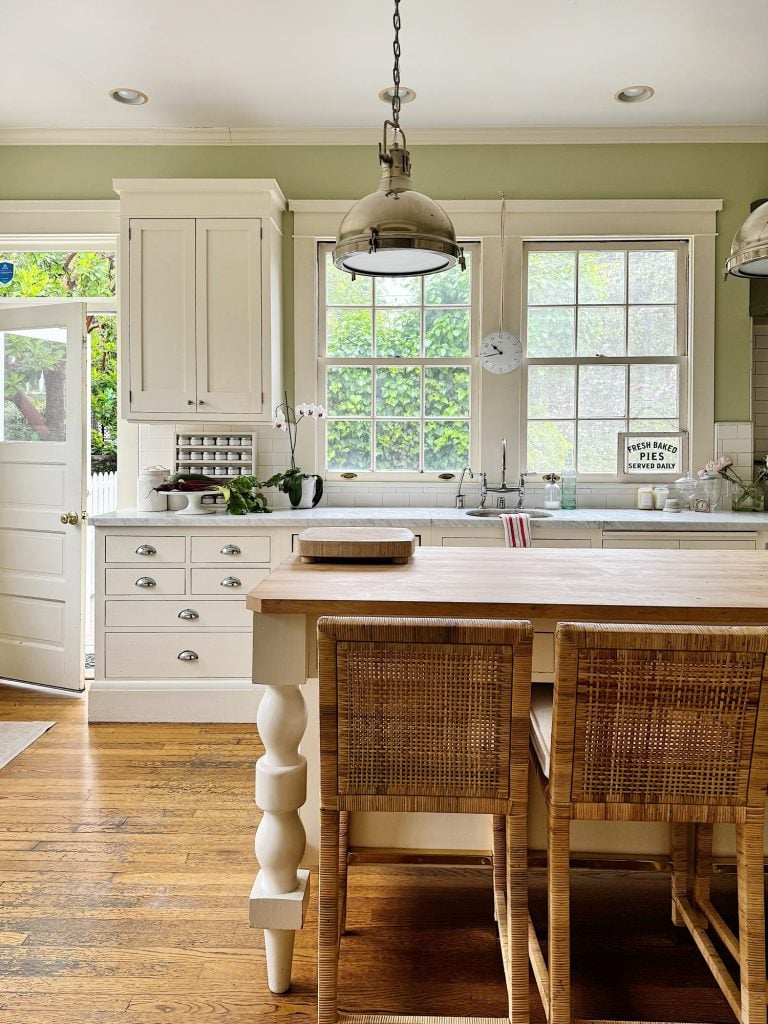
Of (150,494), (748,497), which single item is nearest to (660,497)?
(748,497)

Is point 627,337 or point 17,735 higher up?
point 627,337

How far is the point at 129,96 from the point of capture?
13.6ft

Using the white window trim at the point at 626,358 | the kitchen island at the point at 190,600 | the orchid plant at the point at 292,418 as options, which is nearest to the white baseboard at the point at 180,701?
the kitchen island at the point at 190,600

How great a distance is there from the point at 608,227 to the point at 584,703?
3.74 meters

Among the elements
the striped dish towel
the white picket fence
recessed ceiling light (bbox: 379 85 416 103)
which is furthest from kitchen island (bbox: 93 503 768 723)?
the white picket fence

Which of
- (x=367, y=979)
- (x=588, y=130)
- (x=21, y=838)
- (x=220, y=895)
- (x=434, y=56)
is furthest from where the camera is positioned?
(x=588, y=130)

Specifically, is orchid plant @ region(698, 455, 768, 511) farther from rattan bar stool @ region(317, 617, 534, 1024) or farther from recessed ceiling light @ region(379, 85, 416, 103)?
rattan bar stool @ region(317, 617, 534, 1024)

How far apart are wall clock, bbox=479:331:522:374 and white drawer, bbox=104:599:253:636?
2.01 meters

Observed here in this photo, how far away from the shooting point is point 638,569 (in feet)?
7.51

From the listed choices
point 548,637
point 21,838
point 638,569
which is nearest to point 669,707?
point 548,637

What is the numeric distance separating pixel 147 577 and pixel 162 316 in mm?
1431

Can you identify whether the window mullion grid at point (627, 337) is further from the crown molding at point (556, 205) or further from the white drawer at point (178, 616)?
the white drawer at point (178, 616)

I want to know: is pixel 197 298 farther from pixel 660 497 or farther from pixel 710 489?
pixel 710 489

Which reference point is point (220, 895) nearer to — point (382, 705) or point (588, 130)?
point (382, 705)
